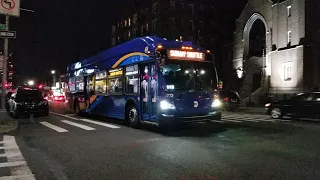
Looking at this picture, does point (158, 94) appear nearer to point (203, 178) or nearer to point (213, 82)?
point (213, 82)

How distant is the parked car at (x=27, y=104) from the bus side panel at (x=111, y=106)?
12.7 feet

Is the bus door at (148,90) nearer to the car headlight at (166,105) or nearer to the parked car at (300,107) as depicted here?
the car headlight at (166,105)

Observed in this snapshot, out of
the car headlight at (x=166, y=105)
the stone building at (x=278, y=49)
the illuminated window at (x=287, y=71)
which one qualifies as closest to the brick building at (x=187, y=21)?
the stone building at (x=278, y=49)

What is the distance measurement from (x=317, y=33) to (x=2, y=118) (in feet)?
94.1

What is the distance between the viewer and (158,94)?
11641mm

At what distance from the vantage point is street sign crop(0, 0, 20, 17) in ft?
44.3

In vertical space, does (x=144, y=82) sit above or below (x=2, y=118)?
above

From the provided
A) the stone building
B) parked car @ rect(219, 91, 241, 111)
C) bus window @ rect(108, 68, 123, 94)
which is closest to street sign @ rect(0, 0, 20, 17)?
bus window @ rect(108, 68, 123, 94)

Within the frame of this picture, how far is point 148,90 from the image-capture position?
12.3m

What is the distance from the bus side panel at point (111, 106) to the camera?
14.5m

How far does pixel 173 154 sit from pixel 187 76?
170 inches

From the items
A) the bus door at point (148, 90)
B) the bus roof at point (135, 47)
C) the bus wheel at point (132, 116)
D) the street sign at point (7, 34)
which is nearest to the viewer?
the bus door at point (148, 90)

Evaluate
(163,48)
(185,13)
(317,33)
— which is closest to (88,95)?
(163,48)

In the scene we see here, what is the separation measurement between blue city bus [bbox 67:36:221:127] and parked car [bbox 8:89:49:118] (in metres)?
7.04
